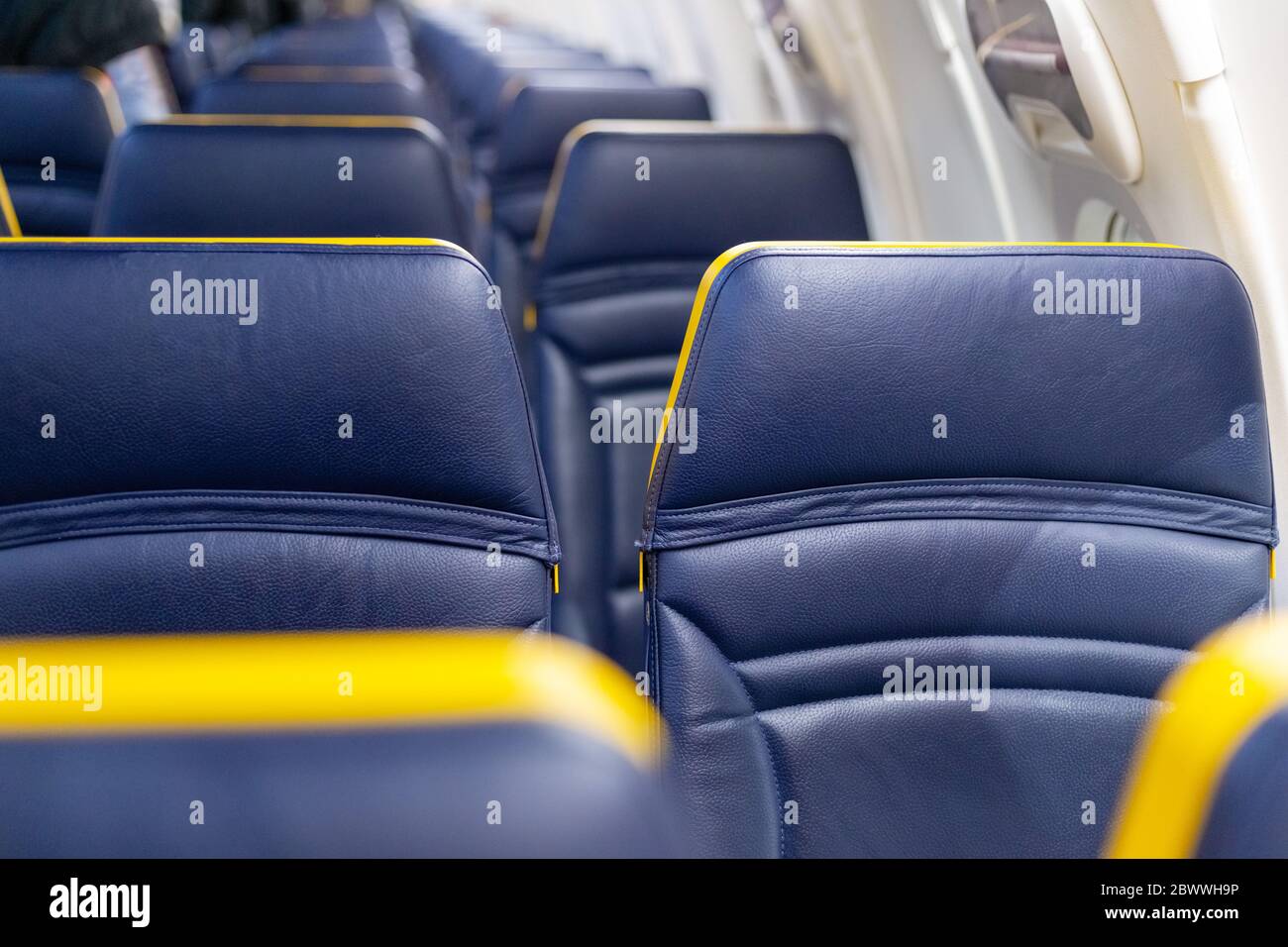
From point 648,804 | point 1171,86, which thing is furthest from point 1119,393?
point 648,804

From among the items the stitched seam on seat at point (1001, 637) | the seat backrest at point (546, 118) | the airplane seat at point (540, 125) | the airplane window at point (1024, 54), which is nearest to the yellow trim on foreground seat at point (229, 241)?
the stitched seam on seat at point (1001, 637)

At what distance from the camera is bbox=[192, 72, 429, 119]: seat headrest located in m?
2.88

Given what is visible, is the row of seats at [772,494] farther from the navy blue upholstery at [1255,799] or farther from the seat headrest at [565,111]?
the seat headrest at [565,111]

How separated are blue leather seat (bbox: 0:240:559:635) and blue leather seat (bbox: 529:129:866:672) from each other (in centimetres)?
93

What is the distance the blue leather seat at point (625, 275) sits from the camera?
2.09 meters

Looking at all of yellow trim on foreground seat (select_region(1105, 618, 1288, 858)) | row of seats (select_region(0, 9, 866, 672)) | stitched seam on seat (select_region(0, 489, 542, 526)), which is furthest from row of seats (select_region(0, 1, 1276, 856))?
row of seats (select_region(0, 9, 866, 672))

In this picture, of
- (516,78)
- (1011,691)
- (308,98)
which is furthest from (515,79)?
(1011,691)

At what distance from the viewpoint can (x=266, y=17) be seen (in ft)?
41.5

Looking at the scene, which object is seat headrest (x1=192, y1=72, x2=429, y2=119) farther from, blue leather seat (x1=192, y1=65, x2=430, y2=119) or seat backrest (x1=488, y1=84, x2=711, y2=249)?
seat backrest (x1=488, y1=84, x2=711, y2=249)

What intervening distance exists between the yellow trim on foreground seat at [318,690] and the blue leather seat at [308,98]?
266 centimetres

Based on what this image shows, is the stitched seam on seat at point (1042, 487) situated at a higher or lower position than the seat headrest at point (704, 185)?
lower

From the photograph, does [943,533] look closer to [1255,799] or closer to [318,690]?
[1255,799]
